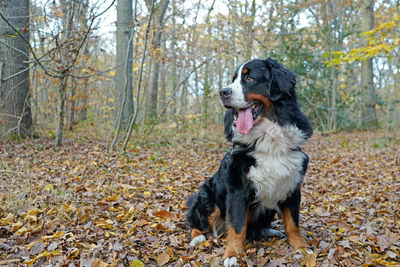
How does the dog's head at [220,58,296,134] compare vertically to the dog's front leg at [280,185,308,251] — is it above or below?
above

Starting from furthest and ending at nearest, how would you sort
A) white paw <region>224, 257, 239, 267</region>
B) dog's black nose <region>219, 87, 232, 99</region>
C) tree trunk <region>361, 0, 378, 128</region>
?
tree trunk <region>361, 0, 378, 128</region> < dog's black nose <region>219, 87, 232, 99</region> < white paw <region>224, 257, 239, 267</region>

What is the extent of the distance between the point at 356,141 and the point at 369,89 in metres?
4.85

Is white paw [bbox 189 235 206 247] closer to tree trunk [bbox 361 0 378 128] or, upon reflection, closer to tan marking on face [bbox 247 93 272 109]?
tan marking on face [bbox 247 93 272 109]

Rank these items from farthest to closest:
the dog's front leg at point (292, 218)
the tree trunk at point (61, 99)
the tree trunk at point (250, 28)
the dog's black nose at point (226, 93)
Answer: the tree trunk at point (250, 28), the tree trunk at point (61, 99), the dog's black nose at point (226, 93), the dog's front leg at point (292, 218)

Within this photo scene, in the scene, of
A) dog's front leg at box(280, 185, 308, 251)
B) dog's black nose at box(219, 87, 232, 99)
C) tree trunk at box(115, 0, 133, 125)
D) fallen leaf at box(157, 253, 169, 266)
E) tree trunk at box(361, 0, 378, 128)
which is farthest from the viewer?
tree trunk at box(361, 0, 378, 128)

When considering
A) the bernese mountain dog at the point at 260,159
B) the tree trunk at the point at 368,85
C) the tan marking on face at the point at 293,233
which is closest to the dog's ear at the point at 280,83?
the bernese mountain dog at the point at 260,159

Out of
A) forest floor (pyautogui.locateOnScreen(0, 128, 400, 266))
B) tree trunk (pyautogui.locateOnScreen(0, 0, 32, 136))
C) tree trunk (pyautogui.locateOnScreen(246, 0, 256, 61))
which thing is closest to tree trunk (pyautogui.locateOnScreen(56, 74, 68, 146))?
forest floor (pyautogui.locateOnScreen(0, 128, 400, 266))

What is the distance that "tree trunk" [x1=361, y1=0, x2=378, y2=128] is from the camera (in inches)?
543

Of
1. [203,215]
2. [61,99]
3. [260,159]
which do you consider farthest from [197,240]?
[61,99]

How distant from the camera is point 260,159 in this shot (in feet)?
9.94

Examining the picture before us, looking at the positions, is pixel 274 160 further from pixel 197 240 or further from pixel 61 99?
pixel 61 99

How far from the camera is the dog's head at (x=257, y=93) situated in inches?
124

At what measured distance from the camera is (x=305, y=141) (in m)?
A: 3.17

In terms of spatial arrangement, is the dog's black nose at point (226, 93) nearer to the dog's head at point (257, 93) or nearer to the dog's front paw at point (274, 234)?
the dog's head at point (257, 93)
